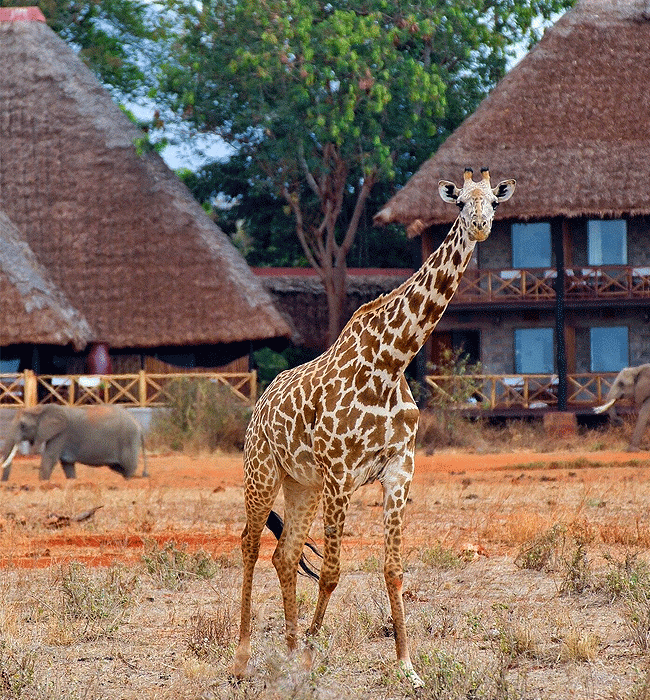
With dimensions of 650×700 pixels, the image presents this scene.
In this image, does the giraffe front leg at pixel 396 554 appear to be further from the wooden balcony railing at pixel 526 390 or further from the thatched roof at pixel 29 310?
the thatched roof at pixel 29 310

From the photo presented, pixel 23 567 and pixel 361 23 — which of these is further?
pixel 361 23

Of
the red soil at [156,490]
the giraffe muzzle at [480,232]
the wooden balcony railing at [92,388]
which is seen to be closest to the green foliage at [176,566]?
the red soil at [156,490]

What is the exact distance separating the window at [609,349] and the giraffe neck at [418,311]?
837 inches

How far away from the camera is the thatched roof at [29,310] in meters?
24.7

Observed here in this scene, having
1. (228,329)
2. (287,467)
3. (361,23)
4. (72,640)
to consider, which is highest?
(361,23)

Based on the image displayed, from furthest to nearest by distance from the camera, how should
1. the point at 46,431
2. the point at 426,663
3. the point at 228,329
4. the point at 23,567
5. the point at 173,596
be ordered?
the point at 228,329
the point at 46,431
the point at 23,567
the point at 173,596
the point at 426,663

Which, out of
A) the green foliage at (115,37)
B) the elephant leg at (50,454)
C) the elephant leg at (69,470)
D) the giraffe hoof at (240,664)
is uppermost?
the green foliage at (115,37)

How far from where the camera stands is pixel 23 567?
30.8 ft

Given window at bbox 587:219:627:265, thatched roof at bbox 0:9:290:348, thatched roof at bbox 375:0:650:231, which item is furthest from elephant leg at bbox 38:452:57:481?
window at bbox 587:219:627:265

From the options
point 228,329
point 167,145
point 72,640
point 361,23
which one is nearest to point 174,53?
point 167,145

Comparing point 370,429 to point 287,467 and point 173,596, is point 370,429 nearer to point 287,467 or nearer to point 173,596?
point 287,467

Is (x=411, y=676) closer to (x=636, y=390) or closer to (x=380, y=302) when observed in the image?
(x=380, y=302)

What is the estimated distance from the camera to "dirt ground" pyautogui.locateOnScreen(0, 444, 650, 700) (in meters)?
5.75

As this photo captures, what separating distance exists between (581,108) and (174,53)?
9.60 meters
